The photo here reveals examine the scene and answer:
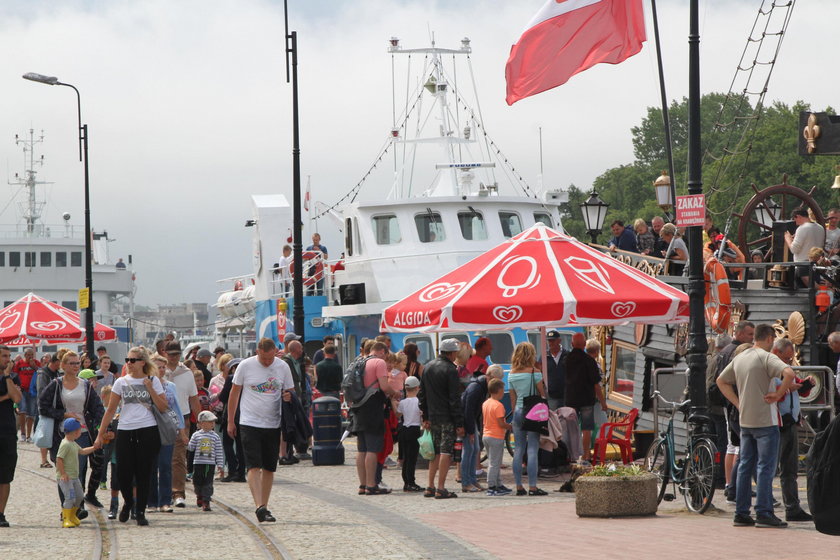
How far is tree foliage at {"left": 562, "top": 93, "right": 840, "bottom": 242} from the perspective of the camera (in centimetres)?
6138

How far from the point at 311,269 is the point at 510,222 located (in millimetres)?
6615

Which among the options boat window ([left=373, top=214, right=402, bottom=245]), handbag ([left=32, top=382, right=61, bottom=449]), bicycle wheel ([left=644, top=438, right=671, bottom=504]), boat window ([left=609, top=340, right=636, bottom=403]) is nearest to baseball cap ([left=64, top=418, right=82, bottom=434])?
handbag ([left=32, top=382, right=61, bottom=449])

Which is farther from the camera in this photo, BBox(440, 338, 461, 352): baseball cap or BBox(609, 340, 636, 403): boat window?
BBox(609, 340, 636, 403): boat window

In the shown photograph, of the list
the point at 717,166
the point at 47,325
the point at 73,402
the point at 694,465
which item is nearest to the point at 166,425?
the point at 73,402

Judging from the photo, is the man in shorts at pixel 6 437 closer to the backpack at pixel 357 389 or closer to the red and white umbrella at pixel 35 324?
the backpack at pixel 357 389

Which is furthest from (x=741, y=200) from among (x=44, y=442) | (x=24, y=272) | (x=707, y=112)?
(x=44, y=442)

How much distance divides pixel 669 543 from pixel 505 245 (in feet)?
20.6

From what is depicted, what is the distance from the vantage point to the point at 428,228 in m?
29.3

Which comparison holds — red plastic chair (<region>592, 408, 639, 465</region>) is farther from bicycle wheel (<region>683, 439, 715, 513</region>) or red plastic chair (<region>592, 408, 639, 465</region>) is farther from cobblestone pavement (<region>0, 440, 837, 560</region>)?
bicycle wheel (<region>683, 439, 715, 513</region>)

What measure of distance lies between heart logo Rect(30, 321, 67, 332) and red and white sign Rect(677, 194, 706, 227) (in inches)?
878

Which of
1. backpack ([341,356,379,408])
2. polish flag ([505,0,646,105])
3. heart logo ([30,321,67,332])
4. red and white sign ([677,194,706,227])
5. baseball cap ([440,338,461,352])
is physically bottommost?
backpack ([341,356,379,408])

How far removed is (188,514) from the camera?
1334 cm

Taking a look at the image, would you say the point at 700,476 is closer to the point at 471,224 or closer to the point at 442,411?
the point at 442,411

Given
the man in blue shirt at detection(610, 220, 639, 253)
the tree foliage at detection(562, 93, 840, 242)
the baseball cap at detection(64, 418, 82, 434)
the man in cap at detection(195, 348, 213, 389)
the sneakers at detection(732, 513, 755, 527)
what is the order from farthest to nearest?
the tree foliage at detection(562, 93, 840, 242)
the man in blue shirt at detection(610, 220, 639, 253)
the man in cap at detection(195, 348, 213, 389)
the baseball cap at detection(64, 418, 82, 434)
the sneakers at detection(732, 513, 755, 527)
